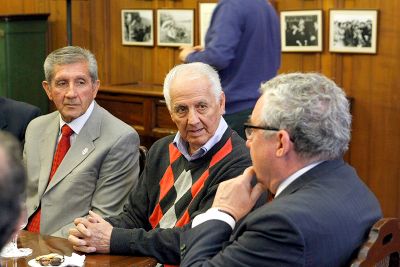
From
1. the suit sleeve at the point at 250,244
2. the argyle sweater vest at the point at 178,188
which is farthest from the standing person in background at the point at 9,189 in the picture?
the argyle sweater vest at the point at 178,188

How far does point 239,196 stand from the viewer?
2330 millimetres

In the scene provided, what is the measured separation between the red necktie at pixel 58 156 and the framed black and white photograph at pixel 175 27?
3.15 metres

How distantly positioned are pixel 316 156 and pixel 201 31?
4.37 meters

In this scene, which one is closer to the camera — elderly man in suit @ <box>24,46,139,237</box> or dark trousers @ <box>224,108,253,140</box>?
elderly man in suit @ <box>24,46,139,237</box>

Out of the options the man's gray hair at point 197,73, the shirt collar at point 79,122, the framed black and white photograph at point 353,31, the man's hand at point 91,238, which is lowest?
the man's hand at point 91,238

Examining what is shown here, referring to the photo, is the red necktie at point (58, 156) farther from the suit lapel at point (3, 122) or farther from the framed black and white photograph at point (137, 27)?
the framed black and white photograph at point (137, 27)

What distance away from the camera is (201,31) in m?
6.39

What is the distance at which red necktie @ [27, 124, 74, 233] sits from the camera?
3.37 meters

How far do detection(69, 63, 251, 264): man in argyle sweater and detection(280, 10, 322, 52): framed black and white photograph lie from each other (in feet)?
9.30

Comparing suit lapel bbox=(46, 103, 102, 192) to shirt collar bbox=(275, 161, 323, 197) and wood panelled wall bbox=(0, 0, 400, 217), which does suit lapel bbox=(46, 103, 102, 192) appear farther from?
wood panelled wall bbox=(0, 0, 400, 217)

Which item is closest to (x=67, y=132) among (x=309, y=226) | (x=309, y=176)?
(x=309, y=176)

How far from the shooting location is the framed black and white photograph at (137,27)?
267 inches

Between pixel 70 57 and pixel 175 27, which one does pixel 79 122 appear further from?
pixel 175 27

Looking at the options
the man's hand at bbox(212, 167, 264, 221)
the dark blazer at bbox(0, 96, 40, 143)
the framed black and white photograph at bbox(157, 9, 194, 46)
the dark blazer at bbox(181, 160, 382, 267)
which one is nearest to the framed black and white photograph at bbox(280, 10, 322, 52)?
the framed black and white photograph at bbox(157, 9, 194, 46)
